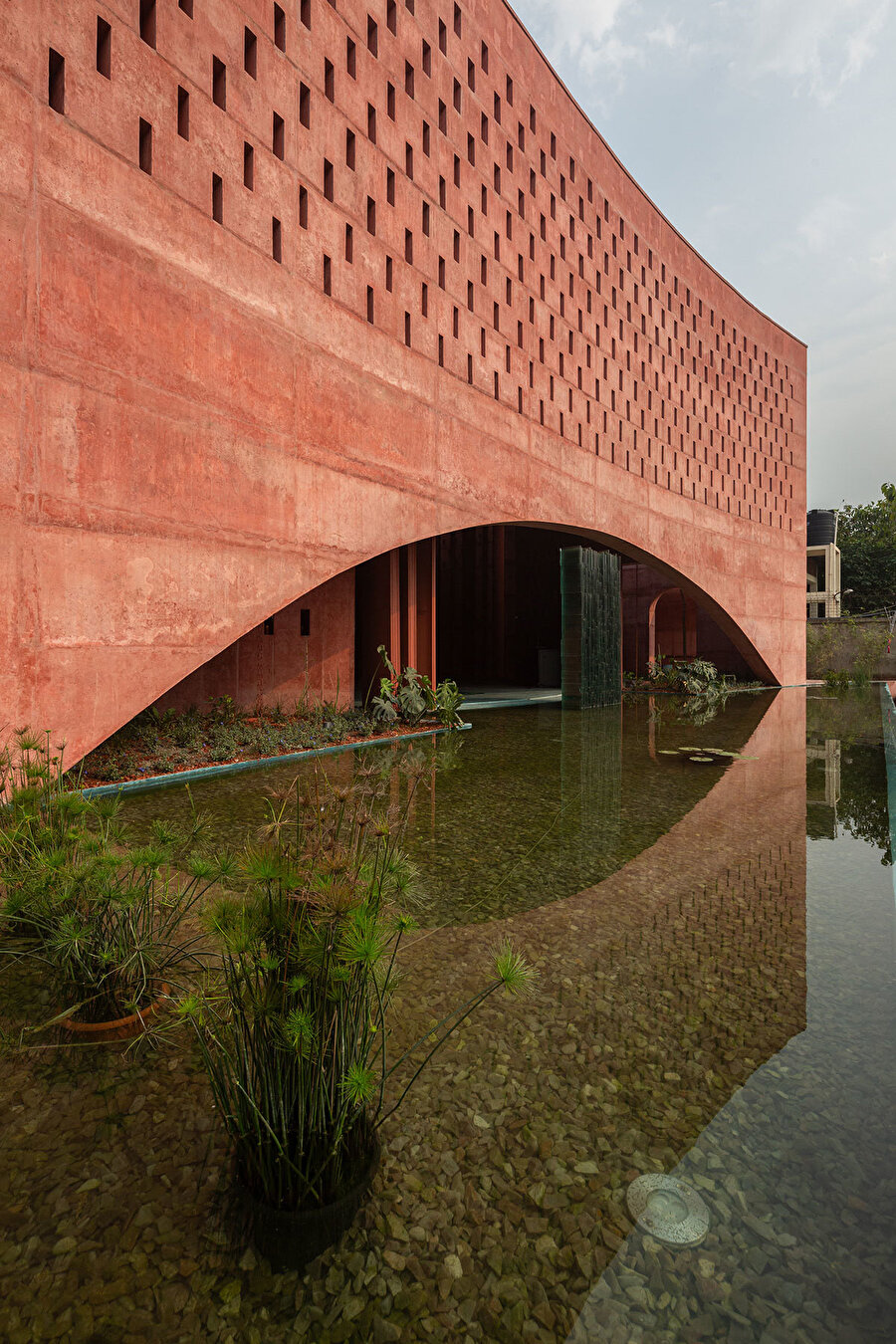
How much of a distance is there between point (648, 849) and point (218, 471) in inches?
229

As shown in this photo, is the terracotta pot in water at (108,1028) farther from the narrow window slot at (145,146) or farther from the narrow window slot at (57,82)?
the narrow window slot at (145,146)

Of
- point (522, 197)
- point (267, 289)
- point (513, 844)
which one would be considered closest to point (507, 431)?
point (522, 197)

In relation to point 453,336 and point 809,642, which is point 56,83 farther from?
point 809,642

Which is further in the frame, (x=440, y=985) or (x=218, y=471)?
(x=218, y=471)

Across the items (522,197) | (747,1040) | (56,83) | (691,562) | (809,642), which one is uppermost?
(522,197)

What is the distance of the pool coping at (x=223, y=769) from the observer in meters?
6.54

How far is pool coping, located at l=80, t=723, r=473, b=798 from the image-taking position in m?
6.54

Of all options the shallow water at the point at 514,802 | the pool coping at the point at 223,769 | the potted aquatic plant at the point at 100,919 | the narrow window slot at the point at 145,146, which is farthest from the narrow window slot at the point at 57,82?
the potted aquatic plant at the point at 100,919

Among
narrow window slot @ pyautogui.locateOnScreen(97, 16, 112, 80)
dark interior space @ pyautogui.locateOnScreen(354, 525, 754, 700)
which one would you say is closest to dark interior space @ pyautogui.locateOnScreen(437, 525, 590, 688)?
dark interior space @ pyautogui.locateOnScreen(354, 525, 754, 700)

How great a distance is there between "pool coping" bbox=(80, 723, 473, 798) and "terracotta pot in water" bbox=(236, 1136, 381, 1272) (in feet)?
11.8

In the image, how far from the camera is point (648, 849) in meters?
4.59

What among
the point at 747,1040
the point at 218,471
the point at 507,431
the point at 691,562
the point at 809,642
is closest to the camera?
the point at 747,1040

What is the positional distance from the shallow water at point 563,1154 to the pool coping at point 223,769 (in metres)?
2.87

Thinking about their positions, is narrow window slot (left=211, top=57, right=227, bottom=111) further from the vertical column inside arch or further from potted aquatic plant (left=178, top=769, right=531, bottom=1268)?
the vertical column inside arch
